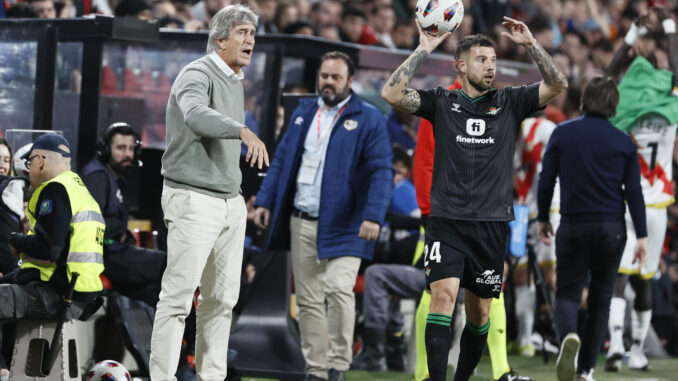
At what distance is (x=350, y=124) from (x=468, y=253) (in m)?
1.94

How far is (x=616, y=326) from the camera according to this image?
9.36 metres

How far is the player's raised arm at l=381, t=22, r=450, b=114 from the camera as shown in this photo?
21.0 feet

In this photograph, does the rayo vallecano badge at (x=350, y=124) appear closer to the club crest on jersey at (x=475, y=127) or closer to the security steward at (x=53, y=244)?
the club crest on jersey at (x=475, y=127)

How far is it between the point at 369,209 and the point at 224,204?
5.40ft

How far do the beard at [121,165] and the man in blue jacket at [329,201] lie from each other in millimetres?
926

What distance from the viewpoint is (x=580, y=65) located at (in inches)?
694

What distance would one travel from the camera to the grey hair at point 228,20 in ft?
21.4

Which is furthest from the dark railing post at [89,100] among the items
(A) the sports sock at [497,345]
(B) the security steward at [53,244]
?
(A) the sports sock at [497,345]

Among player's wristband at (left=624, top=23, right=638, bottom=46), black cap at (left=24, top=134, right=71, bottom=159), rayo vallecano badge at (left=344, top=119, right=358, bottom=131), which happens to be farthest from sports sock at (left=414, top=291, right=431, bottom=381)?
player's wristband at (left=624, top=23, right=638, bottom=46)

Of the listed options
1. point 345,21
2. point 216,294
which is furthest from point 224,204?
point 345,21

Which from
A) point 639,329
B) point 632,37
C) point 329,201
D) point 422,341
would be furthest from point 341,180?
point 632,37

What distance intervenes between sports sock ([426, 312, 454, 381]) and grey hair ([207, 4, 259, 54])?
1.91m

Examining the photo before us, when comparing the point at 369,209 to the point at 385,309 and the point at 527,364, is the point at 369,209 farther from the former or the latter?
the point at 527,364

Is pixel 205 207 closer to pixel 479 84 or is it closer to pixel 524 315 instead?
pixel 479 84
